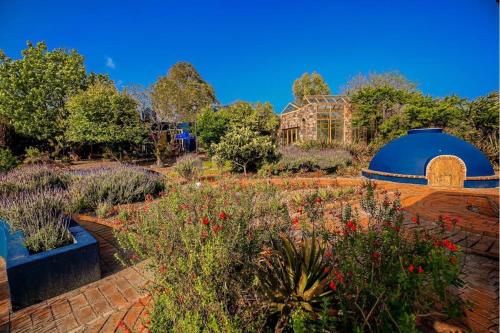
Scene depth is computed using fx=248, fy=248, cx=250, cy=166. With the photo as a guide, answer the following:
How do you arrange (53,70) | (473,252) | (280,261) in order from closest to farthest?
(280,261), (473,252), (53,70)

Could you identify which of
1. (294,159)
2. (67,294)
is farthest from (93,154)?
(67,294)

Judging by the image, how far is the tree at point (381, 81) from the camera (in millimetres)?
27047

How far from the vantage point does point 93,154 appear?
21.7 meters

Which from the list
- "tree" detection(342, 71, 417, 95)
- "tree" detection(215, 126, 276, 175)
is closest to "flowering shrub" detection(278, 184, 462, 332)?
"tree" detection(215, 126, 276, 175)

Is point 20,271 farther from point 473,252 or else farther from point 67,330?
point 473,252

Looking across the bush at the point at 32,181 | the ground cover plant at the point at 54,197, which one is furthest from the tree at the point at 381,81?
the bush at the point at 32,181

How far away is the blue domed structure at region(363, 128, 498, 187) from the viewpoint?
851 cm

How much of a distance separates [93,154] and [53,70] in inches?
287

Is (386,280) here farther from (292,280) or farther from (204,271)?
(204,271)

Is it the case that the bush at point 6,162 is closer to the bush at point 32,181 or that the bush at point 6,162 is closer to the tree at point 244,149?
the bush at point 32,181

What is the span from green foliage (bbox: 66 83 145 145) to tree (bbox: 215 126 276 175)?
889cm

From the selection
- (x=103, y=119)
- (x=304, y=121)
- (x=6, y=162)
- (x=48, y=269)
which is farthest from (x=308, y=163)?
(x=103, y=119)

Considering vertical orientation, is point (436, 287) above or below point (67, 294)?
above

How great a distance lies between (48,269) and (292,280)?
279 cm
